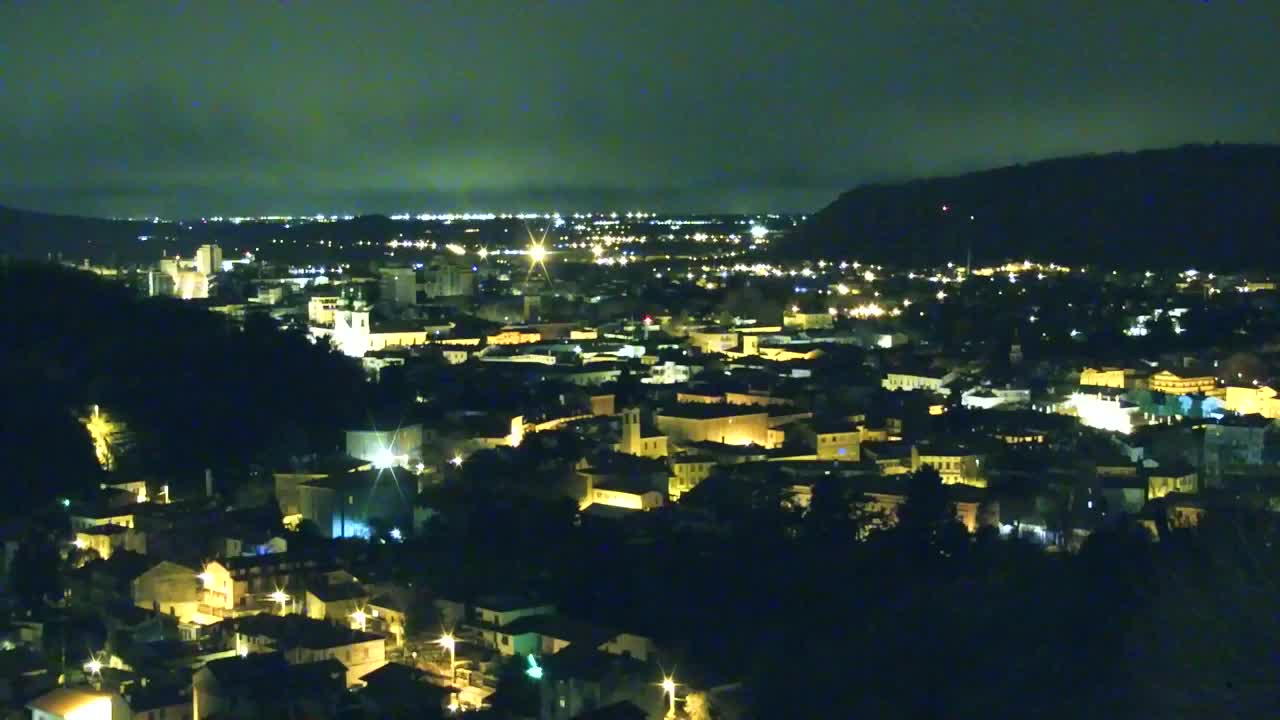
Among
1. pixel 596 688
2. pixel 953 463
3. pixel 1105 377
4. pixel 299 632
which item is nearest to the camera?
pixel 596 688

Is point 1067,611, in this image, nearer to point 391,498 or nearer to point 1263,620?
point 1263,620

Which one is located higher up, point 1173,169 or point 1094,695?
point 1173,169

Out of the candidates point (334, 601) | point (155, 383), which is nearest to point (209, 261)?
point (155, 383)

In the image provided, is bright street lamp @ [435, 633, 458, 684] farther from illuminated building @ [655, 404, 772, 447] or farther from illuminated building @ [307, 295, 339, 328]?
illuminated building @ [307, 295, 339, 328]

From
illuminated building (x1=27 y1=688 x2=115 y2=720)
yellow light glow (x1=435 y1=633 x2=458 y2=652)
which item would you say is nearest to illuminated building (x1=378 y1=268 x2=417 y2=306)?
yellow light glow (x1=435 y1=633 x2=458 y2=652)

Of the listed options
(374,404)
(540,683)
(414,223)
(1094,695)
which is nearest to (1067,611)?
(1094,695)

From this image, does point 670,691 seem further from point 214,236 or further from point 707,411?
point 214,236
